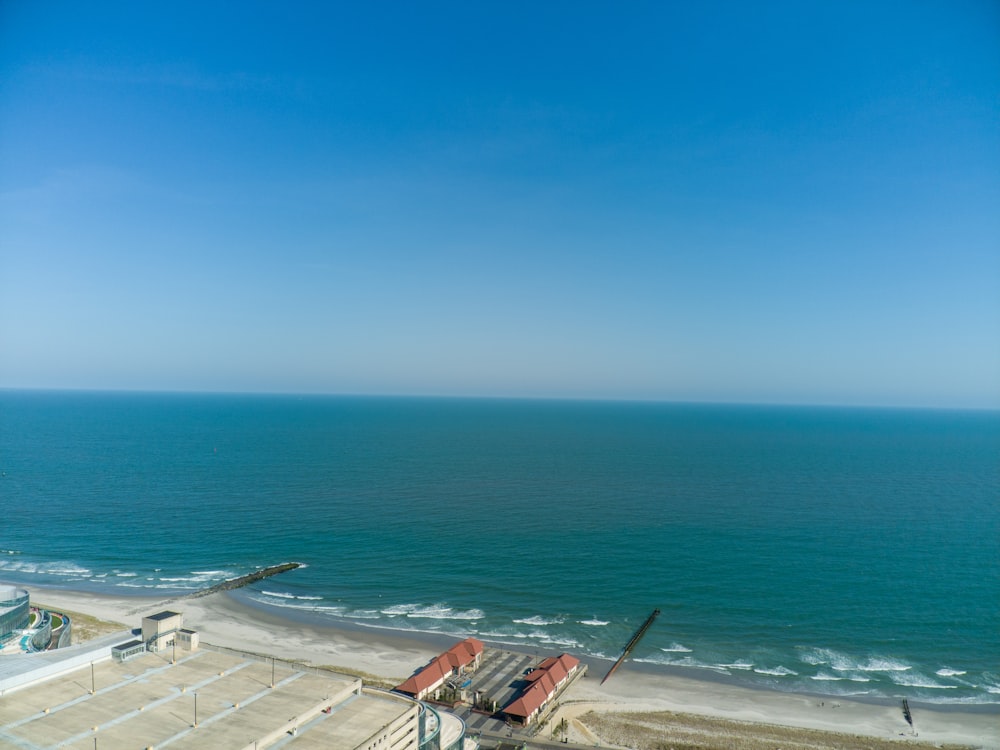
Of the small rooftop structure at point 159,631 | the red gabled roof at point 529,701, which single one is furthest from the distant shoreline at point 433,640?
the small rooftop structure at point 159,631

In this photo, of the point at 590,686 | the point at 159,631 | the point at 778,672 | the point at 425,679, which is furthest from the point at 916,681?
the point at 159,631

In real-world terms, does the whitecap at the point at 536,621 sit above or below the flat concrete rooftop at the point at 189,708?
below

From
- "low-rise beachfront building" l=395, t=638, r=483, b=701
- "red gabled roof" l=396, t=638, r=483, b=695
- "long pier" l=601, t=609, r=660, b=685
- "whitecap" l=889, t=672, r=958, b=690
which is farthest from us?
"long pier" l=601, t=609, r=660, b=685

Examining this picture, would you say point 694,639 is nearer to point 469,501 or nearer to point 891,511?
point 469,501

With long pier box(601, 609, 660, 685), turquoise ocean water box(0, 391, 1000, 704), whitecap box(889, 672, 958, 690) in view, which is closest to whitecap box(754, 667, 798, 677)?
turquoise ocean water box(0, 391, 1000, 704)

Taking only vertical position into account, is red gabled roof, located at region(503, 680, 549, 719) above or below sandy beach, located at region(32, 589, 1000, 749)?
above

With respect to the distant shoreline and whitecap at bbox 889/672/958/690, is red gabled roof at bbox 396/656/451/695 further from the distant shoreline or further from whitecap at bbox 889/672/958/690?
whitecap at bbox 889/672/958/690

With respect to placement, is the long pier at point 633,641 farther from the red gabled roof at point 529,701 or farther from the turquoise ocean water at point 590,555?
the red gabled roof at point 529,701
